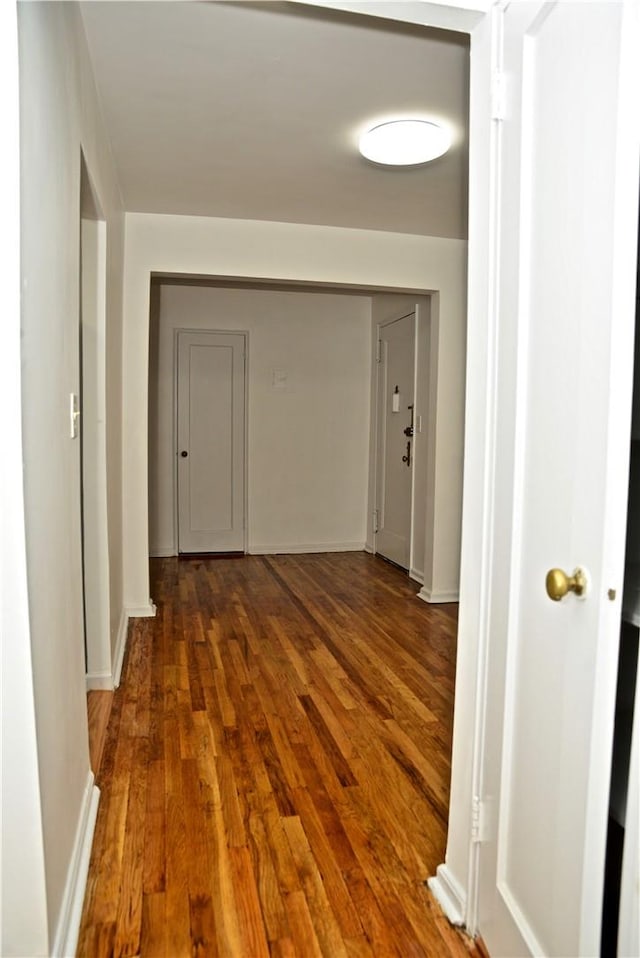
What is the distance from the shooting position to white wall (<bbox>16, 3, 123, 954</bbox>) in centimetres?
134

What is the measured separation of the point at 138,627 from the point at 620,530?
3.46 m

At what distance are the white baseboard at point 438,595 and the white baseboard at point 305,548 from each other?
5.80ft

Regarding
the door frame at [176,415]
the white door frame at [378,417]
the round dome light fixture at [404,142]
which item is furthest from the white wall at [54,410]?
the door frame at [176,415]

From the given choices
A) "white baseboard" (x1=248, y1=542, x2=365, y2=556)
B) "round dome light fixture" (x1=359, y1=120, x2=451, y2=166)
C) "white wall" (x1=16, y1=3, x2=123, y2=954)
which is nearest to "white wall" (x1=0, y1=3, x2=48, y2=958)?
"white wall" (x1=16, y1=3, x2=123, y2=954)

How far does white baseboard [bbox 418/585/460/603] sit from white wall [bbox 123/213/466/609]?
0.38 meters

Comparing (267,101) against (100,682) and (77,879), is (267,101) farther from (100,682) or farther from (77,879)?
(77,879)

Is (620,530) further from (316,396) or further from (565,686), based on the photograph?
(316,396)

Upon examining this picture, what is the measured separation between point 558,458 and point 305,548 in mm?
5243

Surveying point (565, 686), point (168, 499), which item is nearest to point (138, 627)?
point (168, 499)

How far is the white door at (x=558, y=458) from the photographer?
1.10m

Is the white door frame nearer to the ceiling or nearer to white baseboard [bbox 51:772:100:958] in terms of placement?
the ceiling

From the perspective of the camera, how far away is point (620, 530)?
1.09 meters

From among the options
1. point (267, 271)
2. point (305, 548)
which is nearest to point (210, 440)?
point (305, 548)

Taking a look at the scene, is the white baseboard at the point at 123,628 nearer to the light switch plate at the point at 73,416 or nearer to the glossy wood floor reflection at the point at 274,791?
the glossy wood floor reflection at the point at 274,791
